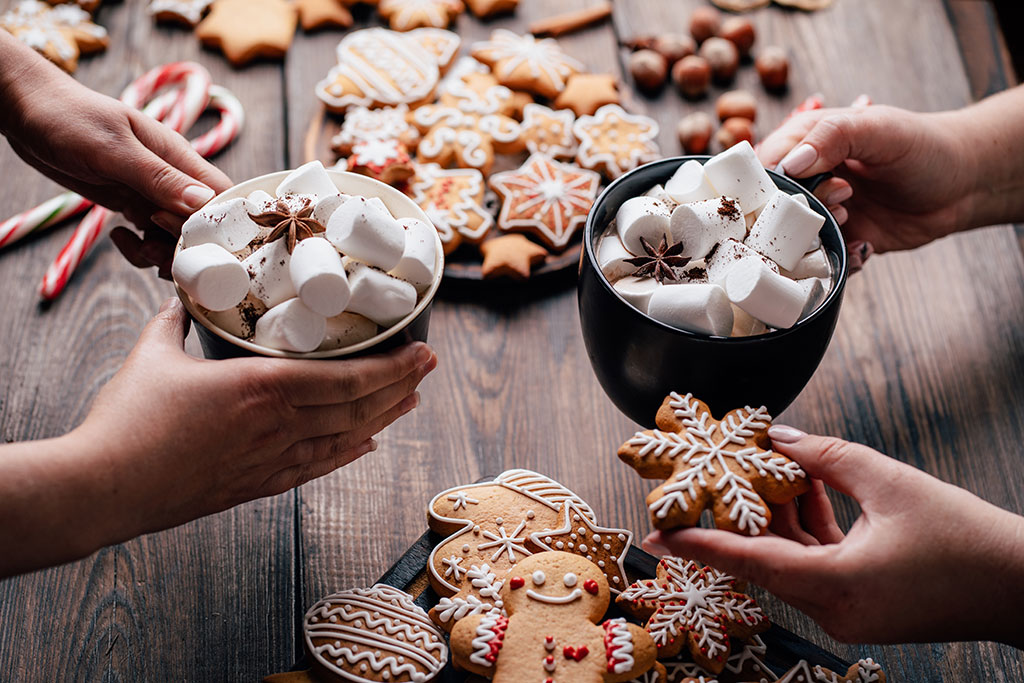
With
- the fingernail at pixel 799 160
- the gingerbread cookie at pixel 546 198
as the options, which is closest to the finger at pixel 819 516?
the fingernail at pixel 799 160

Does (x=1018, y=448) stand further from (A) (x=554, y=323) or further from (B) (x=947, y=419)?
(A) (x=554, y=323)

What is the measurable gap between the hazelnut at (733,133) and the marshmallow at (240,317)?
1.19 metres

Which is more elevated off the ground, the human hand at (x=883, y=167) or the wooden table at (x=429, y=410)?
the human hand at (x=883, y=167)

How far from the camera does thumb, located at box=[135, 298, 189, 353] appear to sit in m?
1.07

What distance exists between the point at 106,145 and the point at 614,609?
1.04 meters

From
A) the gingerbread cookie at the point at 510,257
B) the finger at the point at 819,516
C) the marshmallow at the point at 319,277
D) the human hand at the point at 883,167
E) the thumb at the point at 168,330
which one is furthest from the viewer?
the gingerbread cookie at the point at 510,257

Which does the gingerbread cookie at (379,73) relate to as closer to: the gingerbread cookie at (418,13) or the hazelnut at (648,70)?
the gingerbread cookie at (418,13)

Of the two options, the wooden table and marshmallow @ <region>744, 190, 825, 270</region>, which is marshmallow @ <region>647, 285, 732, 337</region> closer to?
marshmallow @ <region>744, 190, 825, 270</region>

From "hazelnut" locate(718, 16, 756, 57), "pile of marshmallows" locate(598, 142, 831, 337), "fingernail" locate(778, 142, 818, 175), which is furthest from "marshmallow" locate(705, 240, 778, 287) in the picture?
"hazelnut" locate(718, 16, 756, 57)

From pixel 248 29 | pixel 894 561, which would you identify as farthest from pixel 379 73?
pixel 894 561

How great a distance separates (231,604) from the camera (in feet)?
4.29

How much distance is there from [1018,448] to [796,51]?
1105 millimetres

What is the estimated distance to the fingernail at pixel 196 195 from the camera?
1242mm

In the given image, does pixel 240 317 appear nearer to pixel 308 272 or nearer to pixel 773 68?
pixel 308 272
